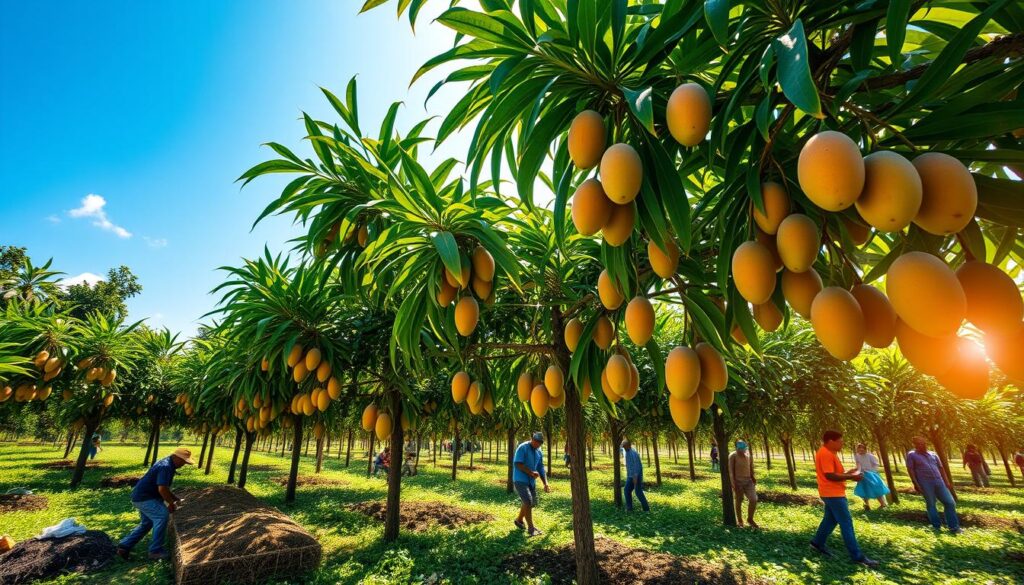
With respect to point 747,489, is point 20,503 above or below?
below

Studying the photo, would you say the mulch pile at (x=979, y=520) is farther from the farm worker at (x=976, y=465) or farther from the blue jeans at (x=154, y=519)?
the blue jeans at (x=154, y=519)

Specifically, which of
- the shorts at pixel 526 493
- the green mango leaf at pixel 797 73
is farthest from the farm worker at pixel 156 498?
the green mango leaf at pixel 797 73

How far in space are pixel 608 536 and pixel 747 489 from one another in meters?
2.88

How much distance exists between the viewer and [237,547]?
4426mm

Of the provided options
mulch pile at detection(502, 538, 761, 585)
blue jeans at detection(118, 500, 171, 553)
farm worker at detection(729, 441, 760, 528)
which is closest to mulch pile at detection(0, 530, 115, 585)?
blue jeans at detection(118, 500, 171, 553)

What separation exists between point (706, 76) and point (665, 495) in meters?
13.3

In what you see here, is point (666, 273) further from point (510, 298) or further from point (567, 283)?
point (510, 298)

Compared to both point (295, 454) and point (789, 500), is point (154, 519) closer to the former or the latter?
point (295, 454)

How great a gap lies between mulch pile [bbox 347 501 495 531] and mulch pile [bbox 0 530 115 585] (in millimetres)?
3767

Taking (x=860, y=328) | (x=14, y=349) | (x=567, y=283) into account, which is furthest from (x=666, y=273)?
(x=14, y=349)

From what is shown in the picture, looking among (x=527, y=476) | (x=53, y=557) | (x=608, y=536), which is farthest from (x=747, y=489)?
(x=53, y=557)

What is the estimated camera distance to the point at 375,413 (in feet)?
14.7

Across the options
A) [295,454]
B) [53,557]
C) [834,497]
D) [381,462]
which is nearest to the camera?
[53,557]

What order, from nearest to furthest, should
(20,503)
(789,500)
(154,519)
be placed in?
(154,519), (20,503), (789,500)
